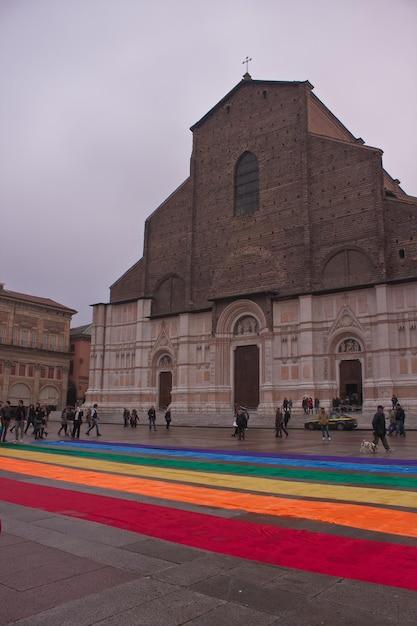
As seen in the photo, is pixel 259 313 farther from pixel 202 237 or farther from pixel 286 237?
pixel 202 237

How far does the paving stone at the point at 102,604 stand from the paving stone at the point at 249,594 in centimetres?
32

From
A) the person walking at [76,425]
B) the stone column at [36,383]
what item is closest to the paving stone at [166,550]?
the person walking at [76,425]

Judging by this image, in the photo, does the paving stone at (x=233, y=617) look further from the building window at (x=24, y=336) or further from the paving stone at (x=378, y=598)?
the building window at (x=24, y=336)

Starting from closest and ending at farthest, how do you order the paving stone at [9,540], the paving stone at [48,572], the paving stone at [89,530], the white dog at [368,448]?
the paving stone at [48,572], the paving stone at [9,540], the paving stone at [89,530], the white dog at [368,448]

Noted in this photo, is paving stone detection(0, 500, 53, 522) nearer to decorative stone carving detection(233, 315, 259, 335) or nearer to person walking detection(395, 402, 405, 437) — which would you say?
person walking detection(395, 402, 405, 437)

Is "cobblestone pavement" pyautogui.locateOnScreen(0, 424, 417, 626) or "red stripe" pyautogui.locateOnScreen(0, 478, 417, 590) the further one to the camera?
"red stripe" pyautogui.locateOnScreen(0, 478, 417, 590)

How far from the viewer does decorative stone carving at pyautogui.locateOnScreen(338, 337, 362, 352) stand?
3378 centimetres

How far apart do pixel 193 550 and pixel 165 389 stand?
122ft

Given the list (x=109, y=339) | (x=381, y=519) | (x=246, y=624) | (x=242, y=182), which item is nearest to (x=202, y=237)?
(x=242, y=182)

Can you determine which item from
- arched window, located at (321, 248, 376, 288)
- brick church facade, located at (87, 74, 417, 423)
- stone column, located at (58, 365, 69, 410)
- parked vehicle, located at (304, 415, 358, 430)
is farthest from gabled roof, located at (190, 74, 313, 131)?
stone column, located at (58, 365, 69, 410)

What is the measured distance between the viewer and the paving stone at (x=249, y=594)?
13.1 ft

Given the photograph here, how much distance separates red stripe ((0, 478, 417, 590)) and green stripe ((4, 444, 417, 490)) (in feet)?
13.1

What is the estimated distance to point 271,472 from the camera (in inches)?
457

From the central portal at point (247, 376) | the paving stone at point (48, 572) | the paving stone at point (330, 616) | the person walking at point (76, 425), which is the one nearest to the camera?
the paving stone at point (330, 616)
